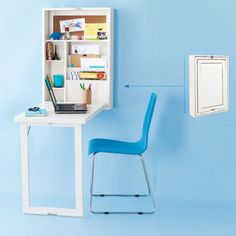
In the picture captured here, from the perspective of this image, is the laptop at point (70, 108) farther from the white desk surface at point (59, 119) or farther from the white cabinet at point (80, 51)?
the white cabinet at point (80, 51)

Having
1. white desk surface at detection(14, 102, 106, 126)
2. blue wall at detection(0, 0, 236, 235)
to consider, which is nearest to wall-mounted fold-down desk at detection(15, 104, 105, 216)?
white desk surface at detection(14, 102, 106, 126)

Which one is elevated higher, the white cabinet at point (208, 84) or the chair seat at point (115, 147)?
the white cabinet at point (208, 84)

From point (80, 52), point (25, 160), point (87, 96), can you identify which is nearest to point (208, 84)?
point (87, 96)

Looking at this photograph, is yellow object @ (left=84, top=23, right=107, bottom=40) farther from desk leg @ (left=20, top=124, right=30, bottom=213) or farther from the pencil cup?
desk leg @ (left=20, top=124, right=30, bottom=213)

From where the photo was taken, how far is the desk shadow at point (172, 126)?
151 inches

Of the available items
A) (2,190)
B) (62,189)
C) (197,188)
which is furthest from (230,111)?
(2,190)

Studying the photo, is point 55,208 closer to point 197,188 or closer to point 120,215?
point 120,215

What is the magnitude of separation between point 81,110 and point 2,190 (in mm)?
1070

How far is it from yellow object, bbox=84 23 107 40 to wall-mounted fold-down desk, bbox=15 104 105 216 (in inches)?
21.0

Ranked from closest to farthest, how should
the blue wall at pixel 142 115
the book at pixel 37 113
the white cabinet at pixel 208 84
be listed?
1. the white cabinet at pixel 208 84
2. the book at pixel 37 113
3. the blue wall at pixel 142 115

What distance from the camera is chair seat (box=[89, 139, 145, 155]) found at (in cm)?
357

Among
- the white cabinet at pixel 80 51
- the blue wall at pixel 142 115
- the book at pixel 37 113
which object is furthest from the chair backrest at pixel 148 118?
the book at pixel 37 113

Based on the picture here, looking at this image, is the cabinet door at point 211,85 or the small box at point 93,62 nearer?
the cabinet door at point 211,85

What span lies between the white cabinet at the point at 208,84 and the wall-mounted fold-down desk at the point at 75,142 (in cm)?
67
